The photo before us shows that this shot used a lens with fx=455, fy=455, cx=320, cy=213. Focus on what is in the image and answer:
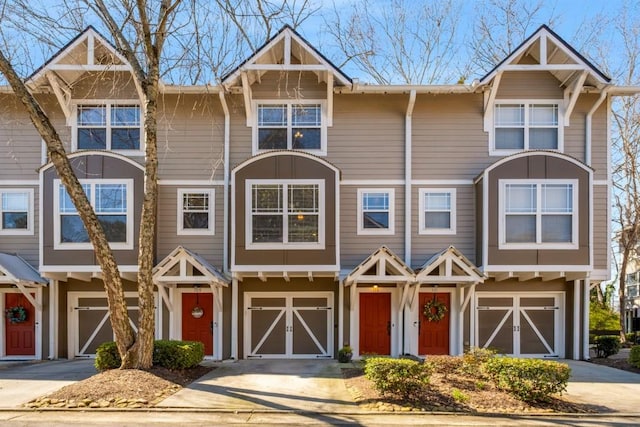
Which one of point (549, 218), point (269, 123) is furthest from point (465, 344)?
point (269, 123)

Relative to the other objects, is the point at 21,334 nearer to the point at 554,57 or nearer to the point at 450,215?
the point at 450,215

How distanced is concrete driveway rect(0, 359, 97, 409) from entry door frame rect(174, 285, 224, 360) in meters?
2.23

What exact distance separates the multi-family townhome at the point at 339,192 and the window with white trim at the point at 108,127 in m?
0.04

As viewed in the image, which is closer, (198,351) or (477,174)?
(198,351)

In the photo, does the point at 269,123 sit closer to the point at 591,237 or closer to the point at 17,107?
the point at 17,107

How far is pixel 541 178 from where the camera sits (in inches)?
477

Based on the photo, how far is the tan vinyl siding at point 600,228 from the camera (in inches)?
510

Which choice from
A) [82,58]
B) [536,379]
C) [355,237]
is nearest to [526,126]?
[355,237]

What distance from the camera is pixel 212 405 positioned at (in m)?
7.86

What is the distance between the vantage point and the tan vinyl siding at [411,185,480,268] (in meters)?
13.0

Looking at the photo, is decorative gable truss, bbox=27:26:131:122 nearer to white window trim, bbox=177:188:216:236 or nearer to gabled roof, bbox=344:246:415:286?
white window trim, bbox=177:188:216:236

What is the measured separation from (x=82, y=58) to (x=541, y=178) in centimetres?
1317

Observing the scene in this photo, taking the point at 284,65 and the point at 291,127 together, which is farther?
the point at 291,127

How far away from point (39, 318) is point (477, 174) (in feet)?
43.7
